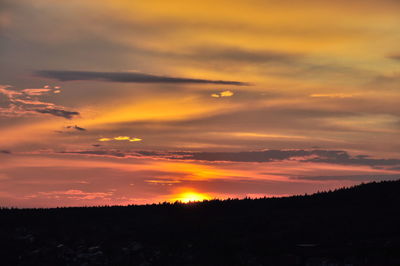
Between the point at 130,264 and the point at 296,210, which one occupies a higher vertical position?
the point at 296,210

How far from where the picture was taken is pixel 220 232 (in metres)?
37.0

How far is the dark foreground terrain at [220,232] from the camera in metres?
31.9

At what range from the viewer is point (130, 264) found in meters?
32.4

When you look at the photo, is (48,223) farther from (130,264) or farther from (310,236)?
(310,236)

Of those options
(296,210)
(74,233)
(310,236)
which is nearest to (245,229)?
(310,236)

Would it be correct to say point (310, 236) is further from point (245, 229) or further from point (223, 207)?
point (223, 207)

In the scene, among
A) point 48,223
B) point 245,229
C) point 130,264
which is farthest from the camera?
point 48,223

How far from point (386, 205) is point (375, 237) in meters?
→ 9.48

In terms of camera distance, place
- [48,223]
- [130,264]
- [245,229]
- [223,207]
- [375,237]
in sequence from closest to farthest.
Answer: [130,264] < [375,237] < [245,229] < [48,223] < [223,207]

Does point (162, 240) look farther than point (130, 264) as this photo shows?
Yes

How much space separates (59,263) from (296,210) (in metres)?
18.6

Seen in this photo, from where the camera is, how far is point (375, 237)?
34469mm

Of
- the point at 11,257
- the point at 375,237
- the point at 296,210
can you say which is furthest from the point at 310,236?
the point at 11,257

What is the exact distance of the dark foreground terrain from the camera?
3192 cm
